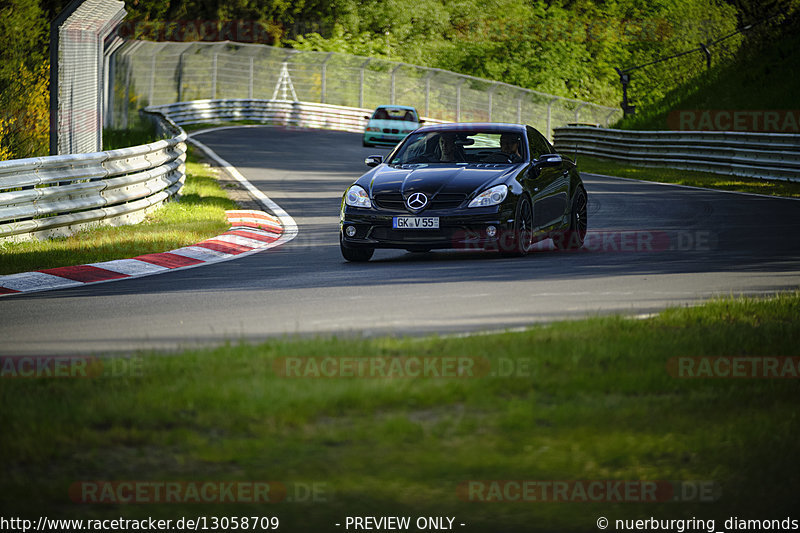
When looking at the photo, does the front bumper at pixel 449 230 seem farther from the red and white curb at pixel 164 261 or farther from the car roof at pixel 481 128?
the red and white curb at pixel 164 261

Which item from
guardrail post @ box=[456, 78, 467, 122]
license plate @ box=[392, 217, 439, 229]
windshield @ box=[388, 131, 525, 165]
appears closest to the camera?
license plate @ box=[392, 217, 439, 229]

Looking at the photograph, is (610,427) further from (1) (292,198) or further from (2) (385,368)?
(1) (292,198)

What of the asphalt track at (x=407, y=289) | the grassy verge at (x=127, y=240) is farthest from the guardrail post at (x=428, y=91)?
the asphalt track at (x=407, y=289)

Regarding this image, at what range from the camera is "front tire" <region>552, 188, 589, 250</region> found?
1333 cm

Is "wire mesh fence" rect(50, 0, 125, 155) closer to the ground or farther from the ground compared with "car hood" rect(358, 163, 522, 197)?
farther from the ground

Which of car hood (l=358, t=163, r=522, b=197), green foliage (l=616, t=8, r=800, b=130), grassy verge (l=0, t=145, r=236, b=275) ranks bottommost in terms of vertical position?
grassy verge (l=0, t=145, r=236, b=275)

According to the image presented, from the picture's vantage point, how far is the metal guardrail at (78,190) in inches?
482

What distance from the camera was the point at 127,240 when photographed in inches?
512

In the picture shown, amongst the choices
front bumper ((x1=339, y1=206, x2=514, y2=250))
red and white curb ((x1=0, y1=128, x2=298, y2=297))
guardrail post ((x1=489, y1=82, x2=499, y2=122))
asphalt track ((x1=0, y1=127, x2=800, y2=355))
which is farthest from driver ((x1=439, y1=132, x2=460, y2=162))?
guardrail post ((x1=489, y1=82, x2=499, y2=122))

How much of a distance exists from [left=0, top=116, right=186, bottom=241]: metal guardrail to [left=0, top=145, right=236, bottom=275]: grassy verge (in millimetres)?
192

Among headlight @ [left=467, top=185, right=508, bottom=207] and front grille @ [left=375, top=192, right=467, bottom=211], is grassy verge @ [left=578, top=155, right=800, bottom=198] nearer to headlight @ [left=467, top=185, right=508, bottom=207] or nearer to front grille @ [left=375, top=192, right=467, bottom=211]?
headlight @ [left=467, top=185, right=508, bottom=207]

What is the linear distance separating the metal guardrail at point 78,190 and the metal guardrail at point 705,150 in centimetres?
1359

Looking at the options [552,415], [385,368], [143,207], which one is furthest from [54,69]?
[552,415]

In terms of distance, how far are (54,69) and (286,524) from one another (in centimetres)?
1114
